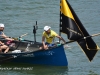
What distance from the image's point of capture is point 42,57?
964 inches

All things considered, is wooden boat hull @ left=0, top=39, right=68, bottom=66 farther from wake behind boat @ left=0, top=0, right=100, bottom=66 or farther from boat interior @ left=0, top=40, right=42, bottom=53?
boat interior @ left=0, top=40, right=42, bottom=53

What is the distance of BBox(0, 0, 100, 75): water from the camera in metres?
24.5

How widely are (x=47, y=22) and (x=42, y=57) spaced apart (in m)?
10.1

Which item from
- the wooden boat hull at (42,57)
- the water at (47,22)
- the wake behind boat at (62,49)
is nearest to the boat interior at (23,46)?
the wake behind boat at (62,49)

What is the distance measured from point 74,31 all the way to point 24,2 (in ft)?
57.9

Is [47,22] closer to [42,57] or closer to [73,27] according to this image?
[42,57]

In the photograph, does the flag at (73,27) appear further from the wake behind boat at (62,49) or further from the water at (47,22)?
the water at (47,22)

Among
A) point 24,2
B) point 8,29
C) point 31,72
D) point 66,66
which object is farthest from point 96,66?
point 24,2

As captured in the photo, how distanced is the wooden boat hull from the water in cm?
24

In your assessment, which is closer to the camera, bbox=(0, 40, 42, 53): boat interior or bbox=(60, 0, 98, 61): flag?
bbox=(60, 0, 98, 61): flag

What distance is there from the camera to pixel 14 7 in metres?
39.0

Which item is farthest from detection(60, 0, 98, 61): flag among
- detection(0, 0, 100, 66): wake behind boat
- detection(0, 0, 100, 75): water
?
detection(0, 0, 100, 75): water

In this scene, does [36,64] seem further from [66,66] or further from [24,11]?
→ [24,11]

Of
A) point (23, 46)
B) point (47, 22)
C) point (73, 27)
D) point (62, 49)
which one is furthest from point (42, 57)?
point (47, 22)
